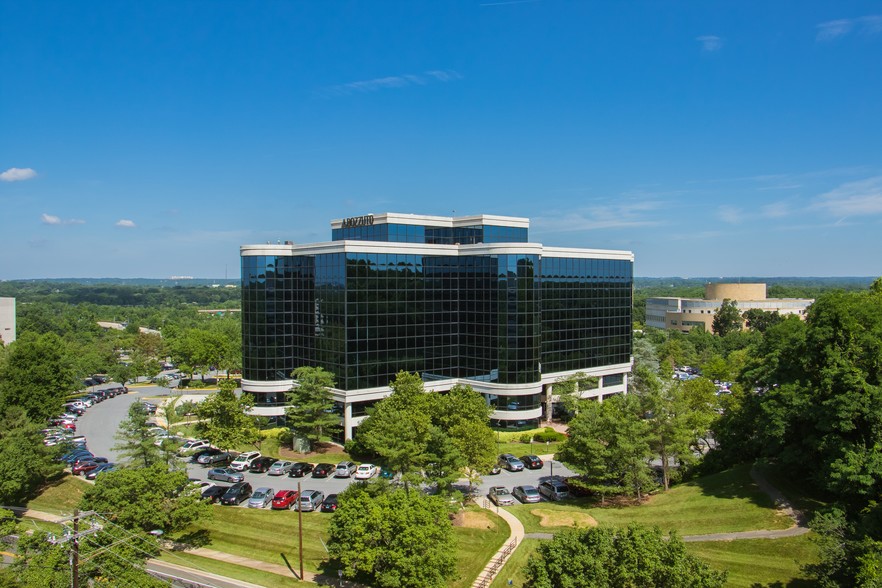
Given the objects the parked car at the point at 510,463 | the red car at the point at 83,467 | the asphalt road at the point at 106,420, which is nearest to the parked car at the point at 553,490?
the parked car at the point at 510,463

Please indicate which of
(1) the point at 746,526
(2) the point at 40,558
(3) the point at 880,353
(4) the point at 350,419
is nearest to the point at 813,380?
(3) the point at 880,353

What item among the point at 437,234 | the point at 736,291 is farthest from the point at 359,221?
the point at 736,291

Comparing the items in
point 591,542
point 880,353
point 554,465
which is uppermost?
point 880,353

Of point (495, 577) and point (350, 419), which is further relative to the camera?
point (350, 419)

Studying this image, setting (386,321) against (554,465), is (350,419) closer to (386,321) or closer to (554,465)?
(386,321)

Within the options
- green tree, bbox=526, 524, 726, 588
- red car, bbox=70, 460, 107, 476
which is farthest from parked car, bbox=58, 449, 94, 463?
green tree, bbox=526, 524, 726, 588

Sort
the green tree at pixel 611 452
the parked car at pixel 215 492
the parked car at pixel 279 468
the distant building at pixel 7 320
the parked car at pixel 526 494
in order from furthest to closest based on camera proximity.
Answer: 1. the distant building at pixel 7 320
2. the parked car at pixel 279 468
3. the parked car at pixel 526 494
4. the parked car at pixel 215 492
5. the green tree at pixel 611 452

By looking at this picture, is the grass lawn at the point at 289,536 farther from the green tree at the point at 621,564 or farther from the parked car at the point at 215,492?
the green tree at the point at 621,564
